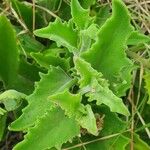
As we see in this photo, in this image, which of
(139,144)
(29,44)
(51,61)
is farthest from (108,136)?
(29,44)

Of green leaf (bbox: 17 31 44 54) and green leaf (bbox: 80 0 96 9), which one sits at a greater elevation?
green leaf (bbox: 80 0 96 9)

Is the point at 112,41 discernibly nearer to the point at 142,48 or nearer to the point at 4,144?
the point at 142,48

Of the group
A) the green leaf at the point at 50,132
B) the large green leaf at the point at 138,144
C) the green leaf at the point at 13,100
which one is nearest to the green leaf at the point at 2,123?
the green leaf at the point at 13,100

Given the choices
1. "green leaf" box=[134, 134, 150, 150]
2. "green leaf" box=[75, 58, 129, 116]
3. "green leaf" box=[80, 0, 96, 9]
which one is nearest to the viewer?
"green leaf" box=[75, 58, 129, 116]

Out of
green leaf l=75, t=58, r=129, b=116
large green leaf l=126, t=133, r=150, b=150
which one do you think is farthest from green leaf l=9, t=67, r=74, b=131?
large green leaf l=126, t=133, r=150, b=150

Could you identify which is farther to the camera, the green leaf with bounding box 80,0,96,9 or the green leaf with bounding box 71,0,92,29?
the green leaf with bounding box 80,0,96,9

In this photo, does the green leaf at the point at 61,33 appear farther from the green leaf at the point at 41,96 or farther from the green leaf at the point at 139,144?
the green leaf at the point at 139,144

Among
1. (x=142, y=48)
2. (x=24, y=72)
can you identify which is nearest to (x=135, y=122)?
(x=142, y=48)

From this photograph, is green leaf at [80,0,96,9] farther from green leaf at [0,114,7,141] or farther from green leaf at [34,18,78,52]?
green leaf at [0,114,7,141]
